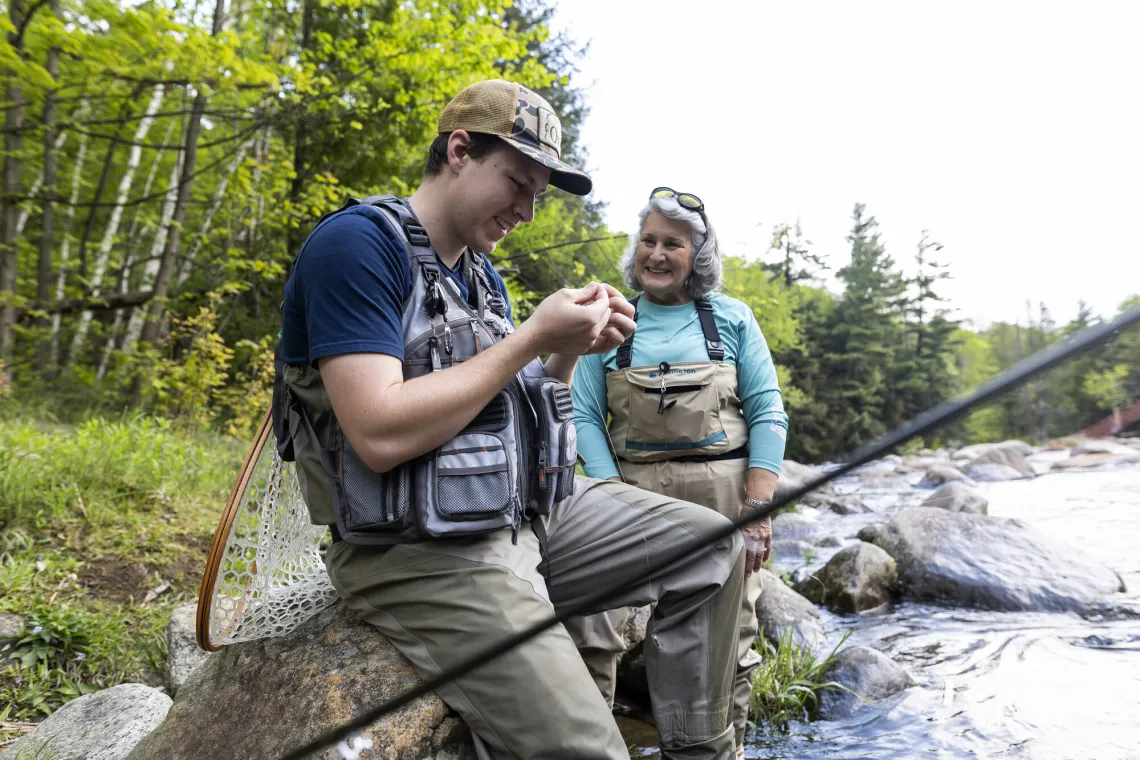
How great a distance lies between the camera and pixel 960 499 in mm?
9320

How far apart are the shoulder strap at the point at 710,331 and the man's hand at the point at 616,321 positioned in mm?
1137

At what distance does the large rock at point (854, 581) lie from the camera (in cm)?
577

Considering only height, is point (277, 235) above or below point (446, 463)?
above

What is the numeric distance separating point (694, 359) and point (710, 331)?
6.1 inches

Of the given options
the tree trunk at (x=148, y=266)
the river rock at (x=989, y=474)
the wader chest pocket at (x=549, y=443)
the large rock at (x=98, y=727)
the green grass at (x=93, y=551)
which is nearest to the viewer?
the wader chest pocket at (x=549, y=443)

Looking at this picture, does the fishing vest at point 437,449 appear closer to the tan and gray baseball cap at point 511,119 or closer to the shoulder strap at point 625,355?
the tan and gray baseball cap at point 511,119

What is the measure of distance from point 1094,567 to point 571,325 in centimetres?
655

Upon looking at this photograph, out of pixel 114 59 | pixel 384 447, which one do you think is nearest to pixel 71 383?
pixel 114 59

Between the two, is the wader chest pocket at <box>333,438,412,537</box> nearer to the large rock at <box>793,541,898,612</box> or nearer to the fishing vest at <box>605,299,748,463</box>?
the fishing vest at <box>605,299,748,463</box>

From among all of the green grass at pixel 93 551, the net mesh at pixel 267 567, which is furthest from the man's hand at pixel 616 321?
the green grass at pixel 93 551

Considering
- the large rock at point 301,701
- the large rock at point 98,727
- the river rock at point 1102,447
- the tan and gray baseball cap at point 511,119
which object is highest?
the tan and gray baseball cap at point 511,119

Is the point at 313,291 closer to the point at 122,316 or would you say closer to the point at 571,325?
the point at 571,325

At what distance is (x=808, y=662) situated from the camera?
388 cm

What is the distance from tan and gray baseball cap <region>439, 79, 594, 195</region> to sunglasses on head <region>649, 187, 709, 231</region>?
128 cm
